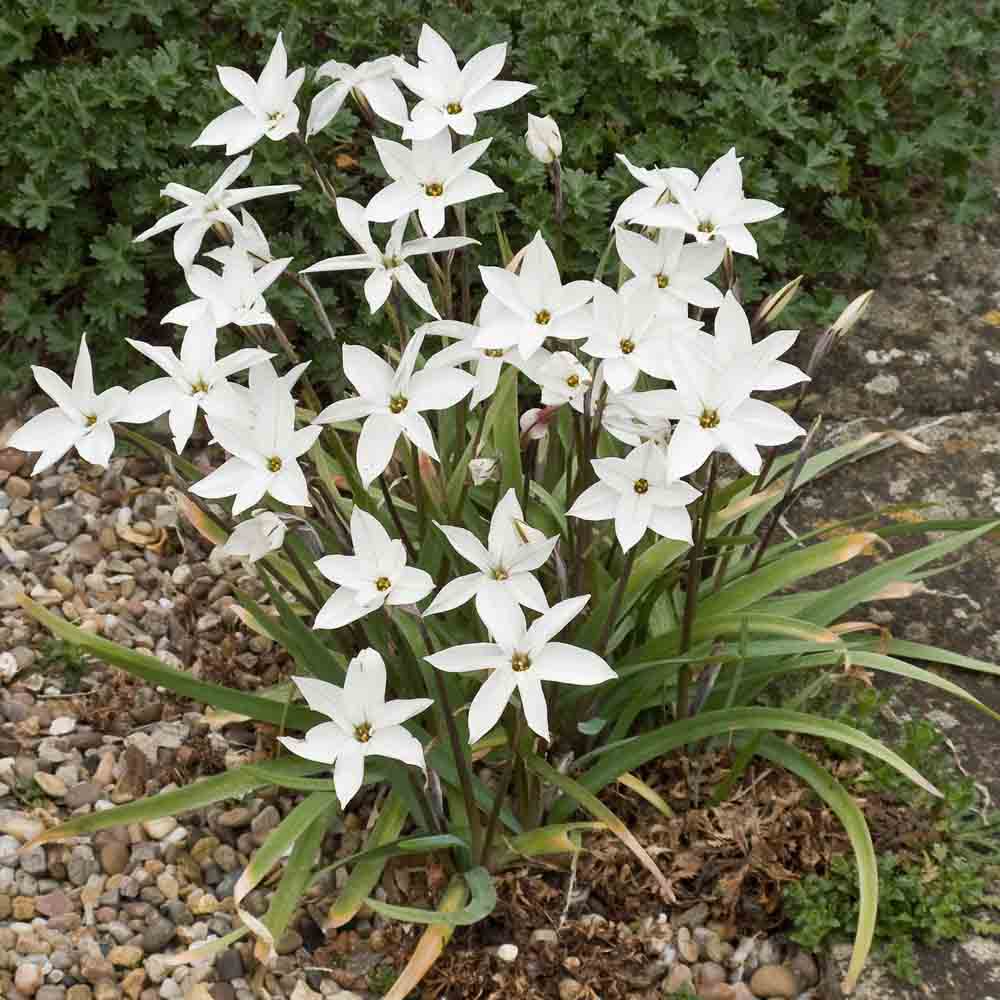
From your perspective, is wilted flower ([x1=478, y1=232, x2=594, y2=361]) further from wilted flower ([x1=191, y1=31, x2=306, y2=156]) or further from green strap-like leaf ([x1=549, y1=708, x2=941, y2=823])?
green strap-like leaf ([x1=549, y1=708, x2=941, y2=823])

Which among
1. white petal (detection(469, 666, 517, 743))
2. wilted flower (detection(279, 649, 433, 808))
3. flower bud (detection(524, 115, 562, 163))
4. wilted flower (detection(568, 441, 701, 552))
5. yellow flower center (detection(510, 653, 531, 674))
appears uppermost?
flower bud (detection(524, 115, 562, 163))

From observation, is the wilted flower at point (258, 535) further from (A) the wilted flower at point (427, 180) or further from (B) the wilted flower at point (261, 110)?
(B) the wilted flower at point (261, 110)

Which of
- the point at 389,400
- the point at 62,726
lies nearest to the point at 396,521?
the point at 389,400

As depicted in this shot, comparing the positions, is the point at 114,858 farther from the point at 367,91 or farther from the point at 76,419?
the point at 367,91

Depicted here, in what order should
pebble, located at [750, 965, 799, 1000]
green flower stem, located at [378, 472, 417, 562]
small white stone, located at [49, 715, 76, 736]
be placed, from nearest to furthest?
green flower stem, located at [378, 472, 417, 562] < pebble, located at [750, 965, 799, 1000] < small white stone, located at [49, 715, 76, 736]

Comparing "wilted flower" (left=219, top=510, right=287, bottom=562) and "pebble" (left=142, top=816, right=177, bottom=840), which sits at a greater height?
"wilted flower" (left=219, top=510, right=287, bottom=562)

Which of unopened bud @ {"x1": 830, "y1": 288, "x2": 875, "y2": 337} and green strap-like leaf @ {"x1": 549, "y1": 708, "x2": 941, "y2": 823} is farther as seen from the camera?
green strap-like leaf @ {"x1": 549, "y1": 708, "x2": 941, "y2": 823}

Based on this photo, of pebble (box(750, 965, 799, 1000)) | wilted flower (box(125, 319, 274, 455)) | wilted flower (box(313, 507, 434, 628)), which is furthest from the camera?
pebble (box(750, 965, 799, 1000))

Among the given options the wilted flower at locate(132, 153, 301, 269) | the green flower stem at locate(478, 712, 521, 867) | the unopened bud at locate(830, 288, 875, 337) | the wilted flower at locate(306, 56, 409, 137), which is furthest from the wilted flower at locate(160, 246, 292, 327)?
the unopened bud at locate(830, 288, 875, 337)
